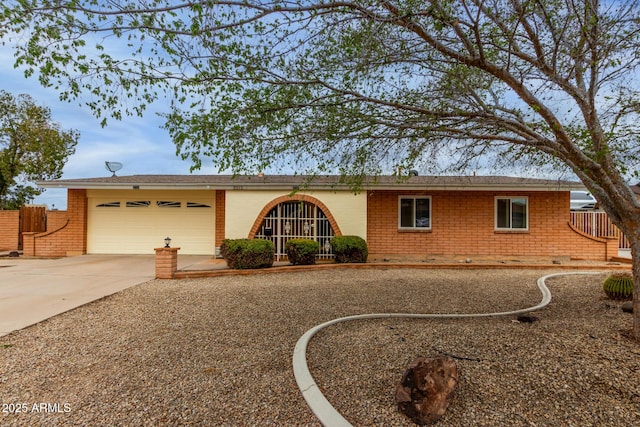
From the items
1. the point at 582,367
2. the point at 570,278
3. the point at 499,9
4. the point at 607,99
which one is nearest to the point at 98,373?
the point at 582,367

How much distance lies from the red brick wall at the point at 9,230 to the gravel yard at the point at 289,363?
12252mm

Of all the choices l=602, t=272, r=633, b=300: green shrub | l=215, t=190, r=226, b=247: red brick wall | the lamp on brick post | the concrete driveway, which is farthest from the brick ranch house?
l=602, t=272, r=633, b=300: green shrub

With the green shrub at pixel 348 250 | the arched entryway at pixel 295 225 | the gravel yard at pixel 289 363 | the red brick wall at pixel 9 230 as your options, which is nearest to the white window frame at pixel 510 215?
the green shrub at pixel 348 250

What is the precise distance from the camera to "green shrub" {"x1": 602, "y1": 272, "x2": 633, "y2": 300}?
5.97 m

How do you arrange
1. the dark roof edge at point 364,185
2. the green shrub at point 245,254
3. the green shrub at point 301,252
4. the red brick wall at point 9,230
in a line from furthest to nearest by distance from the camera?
the red brick wall at point 9,230 < the dark roof edge at point 364,185 < the green shrub at point 301,252 < the green shrub at point 245,254

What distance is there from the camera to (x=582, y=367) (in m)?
3.26

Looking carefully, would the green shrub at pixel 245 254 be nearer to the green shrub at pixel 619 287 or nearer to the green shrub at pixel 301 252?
the green shrub at pixel 301 252

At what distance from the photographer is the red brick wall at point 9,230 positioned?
1487cm

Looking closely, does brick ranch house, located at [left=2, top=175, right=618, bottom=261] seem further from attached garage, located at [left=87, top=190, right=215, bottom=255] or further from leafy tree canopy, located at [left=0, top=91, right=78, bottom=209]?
leafy tree canopy, located at [left=0, top=91, right=78, bottom=209]

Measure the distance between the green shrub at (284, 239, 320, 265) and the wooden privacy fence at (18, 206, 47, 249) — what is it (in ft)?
39.4

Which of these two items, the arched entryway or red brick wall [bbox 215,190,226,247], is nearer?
the arched entryway

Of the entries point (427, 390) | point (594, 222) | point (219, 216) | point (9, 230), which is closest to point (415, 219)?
point (219, 216)

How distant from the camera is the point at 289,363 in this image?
3.81m

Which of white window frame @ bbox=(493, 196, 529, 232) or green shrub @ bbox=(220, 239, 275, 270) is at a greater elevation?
white window frame @ bbox=(493, 196, 529, 232)
